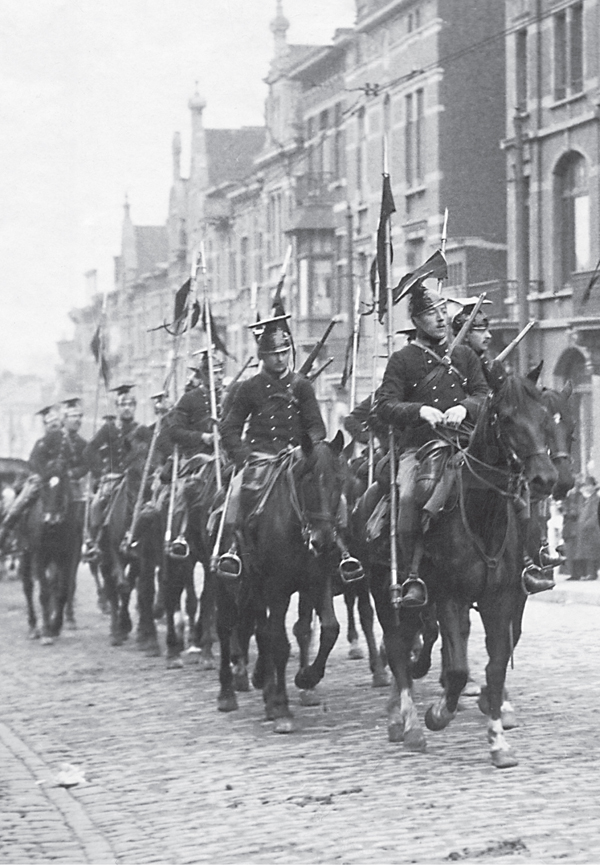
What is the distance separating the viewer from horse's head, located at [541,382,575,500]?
10781 millimetres

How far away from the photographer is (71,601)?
66.7 feet

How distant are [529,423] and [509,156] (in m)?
30.9

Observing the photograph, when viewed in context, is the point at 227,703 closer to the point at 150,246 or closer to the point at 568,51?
the point at 568,51

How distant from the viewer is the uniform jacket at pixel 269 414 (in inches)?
490

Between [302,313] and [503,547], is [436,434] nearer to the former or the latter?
[503,547]

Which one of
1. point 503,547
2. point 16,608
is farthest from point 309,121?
point 503,547

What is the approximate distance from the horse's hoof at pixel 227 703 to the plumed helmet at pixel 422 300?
10.8 ft

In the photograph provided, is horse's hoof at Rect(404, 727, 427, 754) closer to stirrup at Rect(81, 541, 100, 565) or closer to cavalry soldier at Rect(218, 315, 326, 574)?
cavalry soldier at Rect(218, 315, 326, 574)

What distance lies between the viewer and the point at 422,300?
1098 centimetres

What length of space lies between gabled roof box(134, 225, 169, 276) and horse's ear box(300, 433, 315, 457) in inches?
3376

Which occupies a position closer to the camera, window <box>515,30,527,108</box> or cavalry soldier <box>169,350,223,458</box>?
cavalry soldier <box>169,350,223,458</box>

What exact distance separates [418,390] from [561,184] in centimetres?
2754

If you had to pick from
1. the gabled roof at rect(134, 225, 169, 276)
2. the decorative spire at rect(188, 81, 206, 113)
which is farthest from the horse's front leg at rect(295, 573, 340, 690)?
the gabled roof at rect(134, 225, 169, 276)

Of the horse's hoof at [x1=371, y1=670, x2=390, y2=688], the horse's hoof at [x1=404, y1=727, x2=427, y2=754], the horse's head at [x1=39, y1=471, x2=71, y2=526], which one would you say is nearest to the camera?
the horse's hoof at [x1=404, y1=727, x2=427, y2=754]
